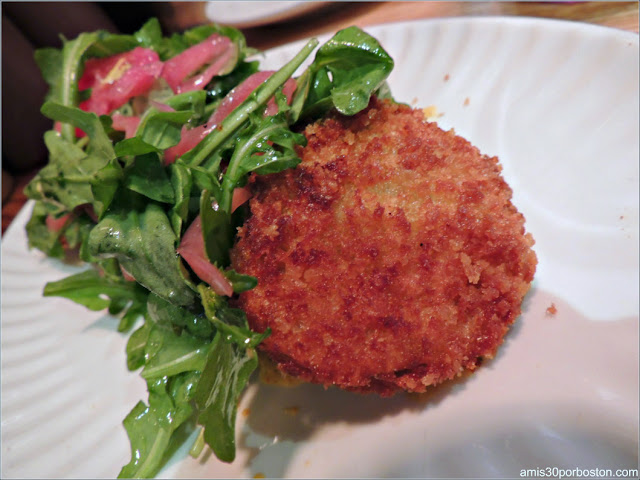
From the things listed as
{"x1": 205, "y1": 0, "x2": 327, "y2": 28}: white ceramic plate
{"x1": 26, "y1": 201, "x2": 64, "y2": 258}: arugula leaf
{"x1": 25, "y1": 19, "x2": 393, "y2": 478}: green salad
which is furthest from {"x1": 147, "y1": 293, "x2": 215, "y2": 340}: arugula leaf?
{"x1": 205, "y1": 0, "x2": 327, "y2": 28}: white ceramic plate

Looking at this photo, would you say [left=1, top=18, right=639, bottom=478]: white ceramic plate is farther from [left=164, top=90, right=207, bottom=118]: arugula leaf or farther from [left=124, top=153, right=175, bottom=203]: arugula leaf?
[left=164, top=90, right=207, bottom=118]: arugula leaf

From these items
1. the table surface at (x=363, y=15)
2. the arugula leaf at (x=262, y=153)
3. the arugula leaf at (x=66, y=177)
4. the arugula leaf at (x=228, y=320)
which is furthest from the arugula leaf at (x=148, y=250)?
the table surface at (x=363, y=15)

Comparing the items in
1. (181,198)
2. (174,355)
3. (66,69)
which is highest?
(66,69)

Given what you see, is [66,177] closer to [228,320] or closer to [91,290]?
[91,290]

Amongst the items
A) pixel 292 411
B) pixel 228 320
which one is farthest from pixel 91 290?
pixel 292 411

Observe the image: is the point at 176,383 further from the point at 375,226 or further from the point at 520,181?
the point at 520,181
